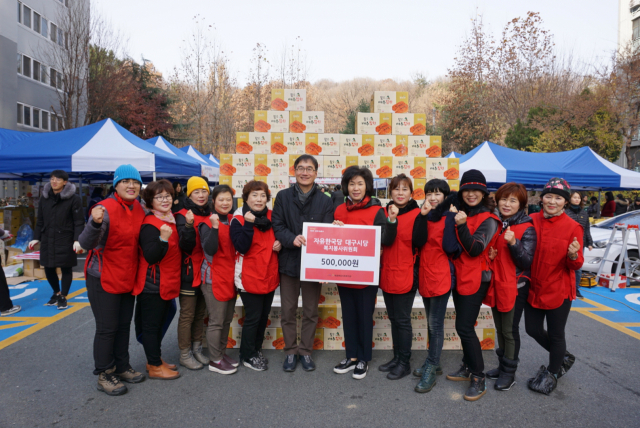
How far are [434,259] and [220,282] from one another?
199cm

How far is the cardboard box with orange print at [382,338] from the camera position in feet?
14.5

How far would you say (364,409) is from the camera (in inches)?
126

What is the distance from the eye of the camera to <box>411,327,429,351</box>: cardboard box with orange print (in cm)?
444

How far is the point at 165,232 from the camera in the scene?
3242 mm

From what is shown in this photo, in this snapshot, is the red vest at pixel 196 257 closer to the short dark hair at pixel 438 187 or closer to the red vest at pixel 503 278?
the short dark hair at pixel 438 187

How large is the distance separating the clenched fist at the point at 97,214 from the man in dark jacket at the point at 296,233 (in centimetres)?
144

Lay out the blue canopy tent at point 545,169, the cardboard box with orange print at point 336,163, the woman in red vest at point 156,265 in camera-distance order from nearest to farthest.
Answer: the woman in red vest at point 156,265 → the cardboard box with orange print at point 336,163 → the blue canopy tent at point 545,169

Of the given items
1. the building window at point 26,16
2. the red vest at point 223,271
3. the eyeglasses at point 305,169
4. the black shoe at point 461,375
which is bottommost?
the black shoe at point 461,375

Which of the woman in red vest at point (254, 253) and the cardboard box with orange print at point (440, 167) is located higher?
the cardboard box with orange print at point (440, 167)

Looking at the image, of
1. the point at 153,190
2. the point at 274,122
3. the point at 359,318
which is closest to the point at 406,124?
the point at 274,122

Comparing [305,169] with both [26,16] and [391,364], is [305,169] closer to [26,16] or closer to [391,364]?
[391,364]

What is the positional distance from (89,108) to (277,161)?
61.7 ft

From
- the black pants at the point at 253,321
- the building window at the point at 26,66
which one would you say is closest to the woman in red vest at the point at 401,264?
the black pants at the point at 253,321

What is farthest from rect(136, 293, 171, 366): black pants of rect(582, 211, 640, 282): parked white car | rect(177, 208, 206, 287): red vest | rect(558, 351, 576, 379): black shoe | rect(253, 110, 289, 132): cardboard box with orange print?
rect(582, 211, 640, 282): parked white car
